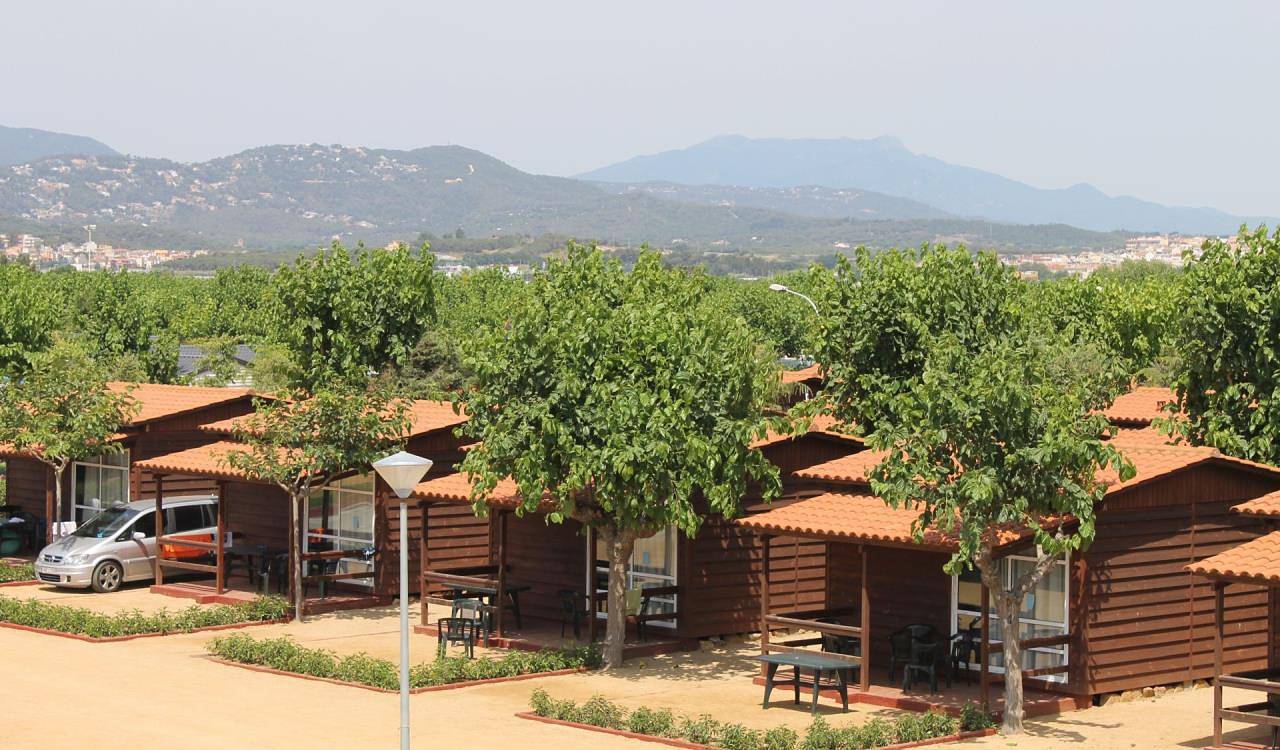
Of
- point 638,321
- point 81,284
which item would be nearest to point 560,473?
point 638,321

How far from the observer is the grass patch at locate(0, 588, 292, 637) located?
28.5 meters

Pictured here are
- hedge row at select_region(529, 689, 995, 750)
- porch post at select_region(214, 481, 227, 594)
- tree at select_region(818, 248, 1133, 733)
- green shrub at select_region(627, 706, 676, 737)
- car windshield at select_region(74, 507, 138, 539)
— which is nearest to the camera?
hedge row at select_region(529, 689, 995, 750)

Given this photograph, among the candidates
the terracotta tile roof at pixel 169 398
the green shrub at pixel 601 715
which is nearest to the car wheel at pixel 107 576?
the terracotta tile roof at pixel 169 398

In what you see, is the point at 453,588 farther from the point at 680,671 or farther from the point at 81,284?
the point at 81,284

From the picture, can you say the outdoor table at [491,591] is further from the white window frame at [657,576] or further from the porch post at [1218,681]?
the porch post at [1218,681]

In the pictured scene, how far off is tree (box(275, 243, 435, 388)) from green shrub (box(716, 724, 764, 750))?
2210cm

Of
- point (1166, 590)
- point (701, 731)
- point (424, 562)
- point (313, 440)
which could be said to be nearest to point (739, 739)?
point (701, 731)

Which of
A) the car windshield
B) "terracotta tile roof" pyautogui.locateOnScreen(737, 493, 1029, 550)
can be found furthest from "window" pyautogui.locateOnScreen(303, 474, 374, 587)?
"terracotta tile roof" pyautogui.locateOnScreen(737, 493, 1029, 550)

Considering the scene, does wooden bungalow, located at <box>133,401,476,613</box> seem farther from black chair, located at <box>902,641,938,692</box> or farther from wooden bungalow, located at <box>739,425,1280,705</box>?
black chair, located at <box>902,641,938,692</box>

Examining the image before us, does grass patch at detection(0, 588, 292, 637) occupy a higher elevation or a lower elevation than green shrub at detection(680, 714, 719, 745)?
lower

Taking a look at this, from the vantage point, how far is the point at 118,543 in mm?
33469

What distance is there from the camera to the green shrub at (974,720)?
2073 centimetres

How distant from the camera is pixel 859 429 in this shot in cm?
3209

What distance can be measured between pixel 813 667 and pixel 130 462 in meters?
19.0
